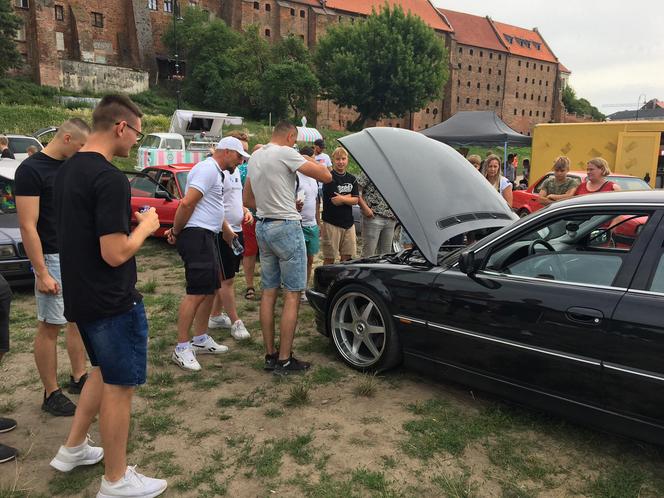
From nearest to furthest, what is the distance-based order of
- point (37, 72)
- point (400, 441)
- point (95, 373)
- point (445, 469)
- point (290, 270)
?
point (95, 373) < point (445, 469) < point (400, 441) < point (290, 270) < point (37, 72)

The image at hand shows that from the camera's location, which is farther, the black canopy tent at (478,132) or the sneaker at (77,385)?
the black canopy tent at (478,132)

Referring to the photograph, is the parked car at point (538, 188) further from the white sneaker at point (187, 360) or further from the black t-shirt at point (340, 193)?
the white sneaker at point (187, 360)

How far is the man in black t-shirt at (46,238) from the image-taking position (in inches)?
117

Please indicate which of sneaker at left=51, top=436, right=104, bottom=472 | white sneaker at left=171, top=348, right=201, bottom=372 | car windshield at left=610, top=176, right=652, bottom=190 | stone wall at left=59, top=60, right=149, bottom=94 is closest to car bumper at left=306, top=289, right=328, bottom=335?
white sneaker at left=171, top=348, right=201, bottom=372

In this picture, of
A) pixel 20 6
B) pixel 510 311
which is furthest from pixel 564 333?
pixel 20 6

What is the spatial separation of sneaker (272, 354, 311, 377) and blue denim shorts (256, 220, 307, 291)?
60cm

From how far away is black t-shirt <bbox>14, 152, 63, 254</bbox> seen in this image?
2.98 m

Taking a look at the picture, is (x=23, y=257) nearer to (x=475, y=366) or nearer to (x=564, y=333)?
(x=475, y=366)

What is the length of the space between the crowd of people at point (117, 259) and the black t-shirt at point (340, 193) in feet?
0.99

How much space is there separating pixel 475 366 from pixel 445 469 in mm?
736

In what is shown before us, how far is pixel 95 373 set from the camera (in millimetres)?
2525

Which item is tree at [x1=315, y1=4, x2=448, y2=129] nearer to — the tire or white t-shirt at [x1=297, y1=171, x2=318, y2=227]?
white t-shirt at [x1=297, y1=171, x2=318, y2=227]

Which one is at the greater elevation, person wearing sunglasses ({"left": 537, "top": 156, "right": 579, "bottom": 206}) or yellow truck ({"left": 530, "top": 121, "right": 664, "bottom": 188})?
yellow truck ({"left": 530, "top": 121, "right": 664, "bottom": 188})

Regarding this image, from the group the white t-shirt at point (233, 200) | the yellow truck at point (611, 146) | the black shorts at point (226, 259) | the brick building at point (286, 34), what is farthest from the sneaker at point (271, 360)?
the brick building at point (286, 34)
